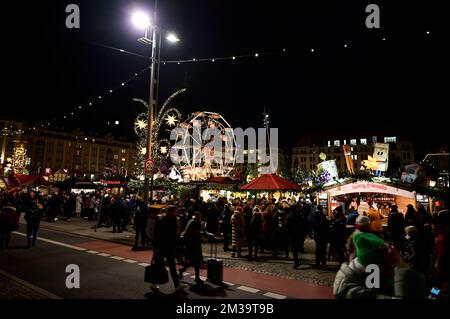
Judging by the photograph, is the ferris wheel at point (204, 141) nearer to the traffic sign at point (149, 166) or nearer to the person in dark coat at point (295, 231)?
the traffic sign at point (149, 166)

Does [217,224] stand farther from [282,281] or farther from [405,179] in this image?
[405,179]

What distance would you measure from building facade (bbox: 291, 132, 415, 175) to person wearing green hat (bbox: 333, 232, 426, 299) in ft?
288

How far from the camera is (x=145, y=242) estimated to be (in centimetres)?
1284

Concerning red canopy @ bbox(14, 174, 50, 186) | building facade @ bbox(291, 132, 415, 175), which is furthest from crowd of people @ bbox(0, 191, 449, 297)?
building facade @ bbox(291, 132, 415, 175)

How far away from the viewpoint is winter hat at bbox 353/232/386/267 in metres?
3.89

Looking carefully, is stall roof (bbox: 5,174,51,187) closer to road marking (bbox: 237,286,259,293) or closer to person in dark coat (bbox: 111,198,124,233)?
person in dark coat (bbox: 111,198,124,233)

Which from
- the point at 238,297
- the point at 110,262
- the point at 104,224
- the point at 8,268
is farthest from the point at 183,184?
the point at 238,297

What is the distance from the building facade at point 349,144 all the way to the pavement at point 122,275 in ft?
274

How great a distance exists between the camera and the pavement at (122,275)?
6.37 m

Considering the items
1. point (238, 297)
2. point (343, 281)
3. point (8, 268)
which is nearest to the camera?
point (343, 281)

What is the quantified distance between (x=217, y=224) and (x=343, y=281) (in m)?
9.74

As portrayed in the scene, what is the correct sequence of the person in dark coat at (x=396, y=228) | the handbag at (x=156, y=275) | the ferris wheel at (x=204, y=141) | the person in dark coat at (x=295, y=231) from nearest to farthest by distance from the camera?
the handbag at (x=156, y=275) < the person in dark coat at (x=295, y=231) < the person in dark coat at (x=396, y=228) < the ferris wheel at (x=204, y=141)

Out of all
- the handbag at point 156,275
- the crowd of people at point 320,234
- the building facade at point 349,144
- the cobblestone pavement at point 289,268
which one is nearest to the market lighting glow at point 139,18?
the crowd of people at point 320,234

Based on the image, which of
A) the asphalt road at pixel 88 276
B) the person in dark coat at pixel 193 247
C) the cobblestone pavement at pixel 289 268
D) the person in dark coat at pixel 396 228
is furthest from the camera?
the person in dark coat at pixel 396 228
